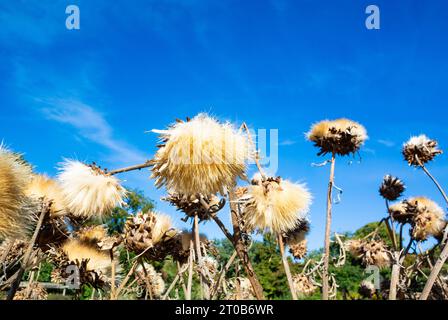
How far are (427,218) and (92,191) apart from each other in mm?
2967

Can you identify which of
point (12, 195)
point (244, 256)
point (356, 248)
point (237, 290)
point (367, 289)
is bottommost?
point (367, 289)

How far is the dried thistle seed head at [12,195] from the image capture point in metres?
1.49

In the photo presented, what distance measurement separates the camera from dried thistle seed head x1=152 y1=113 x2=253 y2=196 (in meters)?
1.59

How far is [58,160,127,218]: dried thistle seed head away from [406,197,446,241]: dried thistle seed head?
271cm

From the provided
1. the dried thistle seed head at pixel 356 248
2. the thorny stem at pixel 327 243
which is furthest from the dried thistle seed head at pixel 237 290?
the dried thistle seed head at pixel 356 248

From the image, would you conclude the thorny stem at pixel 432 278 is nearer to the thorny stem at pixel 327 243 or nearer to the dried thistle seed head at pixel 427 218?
the thorny stem at pixel 327 243

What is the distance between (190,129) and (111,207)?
0.63 metres

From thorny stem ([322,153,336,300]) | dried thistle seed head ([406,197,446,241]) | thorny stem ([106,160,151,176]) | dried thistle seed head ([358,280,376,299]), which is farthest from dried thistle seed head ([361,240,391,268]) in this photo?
thorny stem ([106,160,151,176])

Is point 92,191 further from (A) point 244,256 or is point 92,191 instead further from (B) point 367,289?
(B) point 367,289

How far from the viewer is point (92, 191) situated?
6.34ft

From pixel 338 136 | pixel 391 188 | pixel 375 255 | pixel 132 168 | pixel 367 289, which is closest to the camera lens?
pixel 132 168

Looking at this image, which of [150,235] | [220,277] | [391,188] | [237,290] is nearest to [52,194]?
[150,235]
